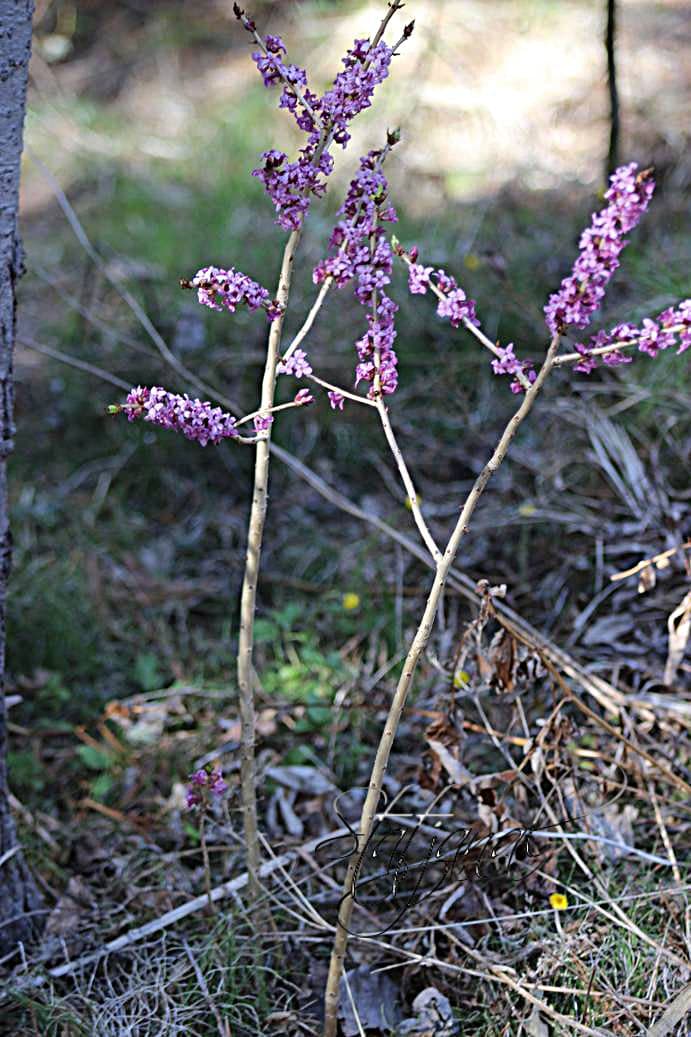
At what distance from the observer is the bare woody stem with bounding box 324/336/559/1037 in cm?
142

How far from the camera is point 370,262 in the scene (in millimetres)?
1501

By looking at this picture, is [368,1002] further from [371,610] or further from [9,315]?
[9,315]

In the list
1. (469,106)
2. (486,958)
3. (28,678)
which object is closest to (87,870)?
(28,678)

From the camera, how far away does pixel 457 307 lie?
4.72 feet

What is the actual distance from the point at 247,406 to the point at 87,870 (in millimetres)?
1748

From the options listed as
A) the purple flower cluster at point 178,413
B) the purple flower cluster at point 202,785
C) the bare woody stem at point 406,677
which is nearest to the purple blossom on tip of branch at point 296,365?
the purple flower cluster at point 178,413

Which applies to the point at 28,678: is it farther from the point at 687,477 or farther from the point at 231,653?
the point at 687,477

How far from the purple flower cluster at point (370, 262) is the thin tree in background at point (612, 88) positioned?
6.05 ft

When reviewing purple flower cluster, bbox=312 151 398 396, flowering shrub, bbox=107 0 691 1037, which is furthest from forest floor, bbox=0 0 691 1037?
purple flower cluster, bbox=312 151 398 396

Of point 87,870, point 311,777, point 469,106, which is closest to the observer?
point 87,870

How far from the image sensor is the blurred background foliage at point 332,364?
269 centimetres

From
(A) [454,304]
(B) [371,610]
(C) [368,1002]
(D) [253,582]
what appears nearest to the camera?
(A) [454,304]

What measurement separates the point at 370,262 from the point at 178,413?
0.34 metres

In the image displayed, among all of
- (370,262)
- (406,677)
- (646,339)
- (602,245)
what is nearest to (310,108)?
(370,262)
